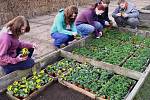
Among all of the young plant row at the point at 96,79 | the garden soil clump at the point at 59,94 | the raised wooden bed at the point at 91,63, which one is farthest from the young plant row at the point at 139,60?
the garden soil clump at the point at 59,94

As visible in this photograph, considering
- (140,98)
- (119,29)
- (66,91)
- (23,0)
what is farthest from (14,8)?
(140,98)

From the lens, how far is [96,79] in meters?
3.64

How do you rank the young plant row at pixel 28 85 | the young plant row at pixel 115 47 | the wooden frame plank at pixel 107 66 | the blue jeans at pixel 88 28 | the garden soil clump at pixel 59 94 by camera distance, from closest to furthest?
the young plant row at pixel 28 85 → the garden soil clump at pixel 59 94 → the wooden frame plank at pixel 107 66 → the young plant row at pixel 115 47 → the blue jeans at pixel 88 28

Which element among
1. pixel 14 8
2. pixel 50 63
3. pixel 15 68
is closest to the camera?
pixel 15 68

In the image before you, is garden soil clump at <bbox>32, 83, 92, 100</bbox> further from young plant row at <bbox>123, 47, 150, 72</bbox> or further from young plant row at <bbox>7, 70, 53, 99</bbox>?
young plant row at <bbox>123, 47, 150, 72</bbox>

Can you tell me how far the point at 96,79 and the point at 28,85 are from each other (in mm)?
1080

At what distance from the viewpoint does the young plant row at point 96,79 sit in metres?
3.26

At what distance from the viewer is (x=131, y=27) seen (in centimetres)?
662

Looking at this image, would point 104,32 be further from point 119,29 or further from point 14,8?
point 14,8

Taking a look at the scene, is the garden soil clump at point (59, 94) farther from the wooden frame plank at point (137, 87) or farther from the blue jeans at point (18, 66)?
the wooden frame plank at point (137, 87)

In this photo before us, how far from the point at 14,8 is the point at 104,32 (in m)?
2.98

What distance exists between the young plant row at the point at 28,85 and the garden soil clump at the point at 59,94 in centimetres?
12

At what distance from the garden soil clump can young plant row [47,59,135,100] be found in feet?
0.49

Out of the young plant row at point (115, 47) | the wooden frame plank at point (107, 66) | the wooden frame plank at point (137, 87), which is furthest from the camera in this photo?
the young plant row at point (115, 47)
